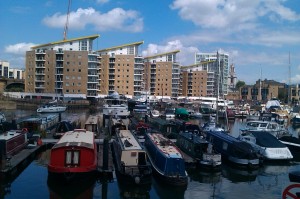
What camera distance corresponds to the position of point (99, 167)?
79.6 ft

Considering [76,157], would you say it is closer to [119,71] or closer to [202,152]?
[202,152]

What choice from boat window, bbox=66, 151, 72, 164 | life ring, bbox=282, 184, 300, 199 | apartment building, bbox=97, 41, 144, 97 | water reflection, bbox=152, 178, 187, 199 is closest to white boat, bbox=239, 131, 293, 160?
water reflection, bbox=152, 178, 187, 199

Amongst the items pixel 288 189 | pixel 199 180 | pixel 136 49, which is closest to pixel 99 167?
pixel 199 180

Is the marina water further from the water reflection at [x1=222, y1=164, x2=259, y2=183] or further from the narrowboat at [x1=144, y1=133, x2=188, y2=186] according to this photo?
the narrowboat at [x1=144, y1=133, x2=188, y2=186]

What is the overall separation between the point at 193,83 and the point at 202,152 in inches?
5029

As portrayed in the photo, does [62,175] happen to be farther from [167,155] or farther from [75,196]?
[167,155]

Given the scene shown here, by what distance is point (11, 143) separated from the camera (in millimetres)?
26578

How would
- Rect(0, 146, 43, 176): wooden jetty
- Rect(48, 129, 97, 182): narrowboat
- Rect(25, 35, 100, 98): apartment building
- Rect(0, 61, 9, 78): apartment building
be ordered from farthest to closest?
Rect(0, 61, 9, 78): apartment building < Rect(25, 35, 100, 98): apartment building < Rect(0, 146, 43, 176): wooden jetty < Rect(48, 129, 97, 182): narrowboat

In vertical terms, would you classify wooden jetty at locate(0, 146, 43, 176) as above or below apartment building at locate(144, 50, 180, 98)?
below

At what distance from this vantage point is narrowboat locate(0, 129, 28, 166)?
2400cm

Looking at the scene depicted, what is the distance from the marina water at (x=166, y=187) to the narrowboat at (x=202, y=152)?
65 cm

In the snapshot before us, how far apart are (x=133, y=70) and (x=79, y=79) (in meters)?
21.5

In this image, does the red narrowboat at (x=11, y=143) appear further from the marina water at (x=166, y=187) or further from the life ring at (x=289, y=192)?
the life ring at (x=289, y=192)

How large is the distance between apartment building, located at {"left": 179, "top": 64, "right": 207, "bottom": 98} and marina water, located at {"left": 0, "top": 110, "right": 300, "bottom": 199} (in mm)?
126096
